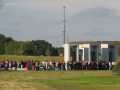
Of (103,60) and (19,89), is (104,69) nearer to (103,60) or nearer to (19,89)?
(103,60)

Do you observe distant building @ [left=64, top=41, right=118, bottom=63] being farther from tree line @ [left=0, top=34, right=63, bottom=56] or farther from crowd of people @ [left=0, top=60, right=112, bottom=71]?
tree line @ [left=0, top=34, right=63, bottom=56]

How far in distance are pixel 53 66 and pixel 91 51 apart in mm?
6437

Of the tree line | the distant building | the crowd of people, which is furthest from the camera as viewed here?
the tree line

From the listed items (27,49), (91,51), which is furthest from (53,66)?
(27,49)

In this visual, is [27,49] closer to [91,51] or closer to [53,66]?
[91,51]

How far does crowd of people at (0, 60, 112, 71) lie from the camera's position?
6544 centimetres

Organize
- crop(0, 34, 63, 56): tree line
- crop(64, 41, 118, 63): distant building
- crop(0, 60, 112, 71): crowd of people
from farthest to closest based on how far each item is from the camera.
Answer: crop(0, 34, 63, 56): tree line < crop(64, 41, 118, 63): distant building < crop(0, 60, 112, 71): crowd of people

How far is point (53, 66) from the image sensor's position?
66375 millimetres

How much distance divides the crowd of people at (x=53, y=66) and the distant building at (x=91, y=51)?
2.09 m

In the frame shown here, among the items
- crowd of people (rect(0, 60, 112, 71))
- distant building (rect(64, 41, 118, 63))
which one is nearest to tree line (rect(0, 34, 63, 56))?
distant building (rect(64, 41, 118, 63))

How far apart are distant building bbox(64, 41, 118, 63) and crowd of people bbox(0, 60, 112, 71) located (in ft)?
6.86

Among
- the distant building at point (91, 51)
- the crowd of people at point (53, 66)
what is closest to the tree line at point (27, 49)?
the distant building at point (91, 51)

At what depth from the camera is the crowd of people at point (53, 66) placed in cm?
6544

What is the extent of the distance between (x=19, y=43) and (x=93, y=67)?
63014mm
